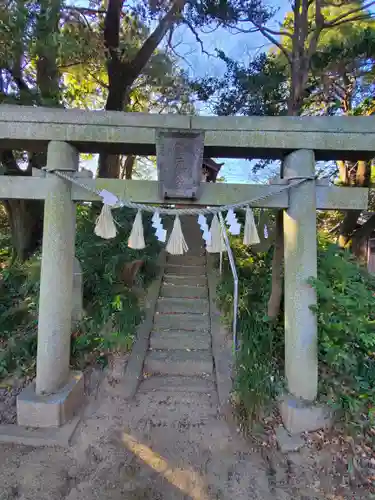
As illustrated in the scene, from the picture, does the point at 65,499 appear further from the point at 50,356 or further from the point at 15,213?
the point at 15,213

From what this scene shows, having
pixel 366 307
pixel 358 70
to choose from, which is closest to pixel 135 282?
pixel 366 307

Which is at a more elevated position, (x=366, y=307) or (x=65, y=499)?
(x=366, y=307)

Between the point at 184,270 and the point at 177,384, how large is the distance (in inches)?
109

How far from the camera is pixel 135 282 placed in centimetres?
509

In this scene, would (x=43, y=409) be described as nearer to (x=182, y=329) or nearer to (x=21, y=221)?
(x=182, y=329)

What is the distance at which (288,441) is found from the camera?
108 inches

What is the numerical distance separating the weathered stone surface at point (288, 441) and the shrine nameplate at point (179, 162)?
7.87 feet

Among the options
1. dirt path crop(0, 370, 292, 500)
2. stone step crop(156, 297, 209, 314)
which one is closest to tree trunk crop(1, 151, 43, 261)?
stone step crop(156, 297, 209, 314)

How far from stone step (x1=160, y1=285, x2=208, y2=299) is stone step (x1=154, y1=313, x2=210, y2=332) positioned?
0.55 meters

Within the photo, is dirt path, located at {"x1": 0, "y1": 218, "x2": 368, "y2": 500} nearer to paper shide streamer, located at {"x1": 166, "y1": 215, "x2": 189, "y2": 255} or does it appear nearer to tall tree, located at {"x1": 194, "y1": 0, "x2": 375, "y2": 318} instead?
paper shide streamer, located at {"x1": 166, "y1": 215, "x2": 189, "y2": 255}

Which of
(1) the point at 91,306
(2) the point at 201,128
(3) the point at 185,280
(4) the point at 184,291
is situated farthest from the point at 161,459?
(3) the point at 185,280

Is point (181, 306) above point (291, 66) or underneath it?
underneath

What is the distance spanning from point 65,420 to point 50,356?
25.7 inches

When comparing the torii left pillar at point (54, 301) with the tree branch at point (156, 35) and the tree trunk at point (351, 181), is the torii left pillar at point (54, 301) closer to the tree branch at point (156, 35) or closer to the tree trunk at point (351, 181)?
the tree branch at point (156, 35)
